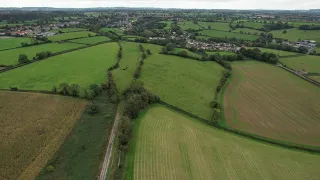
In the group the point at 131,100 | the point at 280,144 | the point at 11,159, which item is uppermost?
the point at 131,100

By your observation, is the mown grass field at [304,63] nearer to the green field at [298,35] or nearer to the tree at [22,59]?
the green field at [298,35]

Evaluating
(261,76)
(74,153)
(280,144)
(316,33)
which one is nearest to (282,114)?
(280,144)

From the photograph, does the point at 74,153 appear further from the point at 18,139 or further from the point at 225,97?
the point at 225,97

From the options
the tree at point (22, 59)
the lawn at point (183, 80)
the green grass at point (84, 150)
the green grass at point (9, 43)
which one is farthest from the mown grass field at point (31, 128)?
the green grass at point (9, 43)

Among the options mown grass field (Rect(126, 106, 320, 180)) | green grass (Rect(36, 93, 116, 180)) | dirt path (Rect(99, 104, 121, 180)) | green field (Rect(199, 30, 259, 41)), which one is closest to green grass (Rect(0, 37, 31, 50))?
green grass (Rect(36, 93, 116, 180))

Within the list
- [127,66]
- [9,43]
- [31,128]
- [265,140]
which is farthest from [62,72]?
[265,140]
